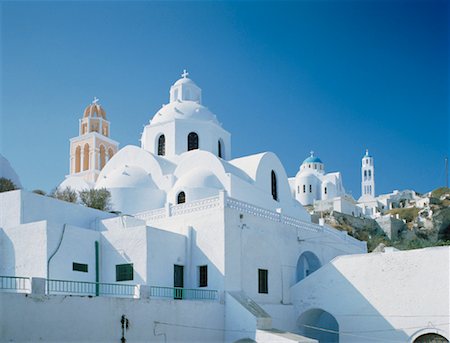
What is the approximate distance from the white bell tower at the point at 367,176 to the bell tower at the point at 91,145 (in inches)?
2016

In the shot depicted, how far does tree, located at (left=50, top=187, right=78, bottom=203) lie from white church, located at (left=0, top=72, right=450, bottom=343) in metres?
4.42

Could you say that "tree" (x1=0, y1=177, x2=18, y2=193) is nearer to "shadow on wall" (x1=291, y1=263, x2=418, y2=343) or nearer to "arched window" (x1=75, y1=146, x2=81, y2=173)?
"arched window" (x1=75, y1=146, x2=81, y2=173)

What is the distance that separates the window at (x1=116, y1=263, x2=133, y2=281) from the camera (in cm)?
1708

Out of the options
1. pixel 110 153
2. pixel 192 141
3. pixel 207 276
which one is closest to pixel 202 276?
pixel 207 276

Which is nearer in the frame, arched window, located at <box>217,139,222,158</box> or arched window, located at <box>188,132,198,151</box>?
arched window, located at <box>188,132,198,151</box>

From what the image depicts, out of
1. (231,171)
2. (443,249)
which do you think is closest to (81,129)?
(231,171)

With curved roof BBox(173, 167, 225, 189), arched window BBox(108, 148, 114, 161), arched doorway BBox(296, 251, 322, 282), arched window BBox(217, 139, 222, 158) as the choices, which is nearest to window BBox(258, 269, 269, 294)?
arched doorway BBox(296, 251, 322, 282)

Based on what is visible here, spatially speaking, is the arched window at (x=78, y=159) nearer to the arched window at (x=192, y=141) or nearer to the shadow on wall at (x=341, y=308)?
the arched window at (x=192, y=141)

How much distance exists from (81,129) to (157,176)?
12.2m

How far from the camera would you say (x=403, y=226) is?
4912 centimetres

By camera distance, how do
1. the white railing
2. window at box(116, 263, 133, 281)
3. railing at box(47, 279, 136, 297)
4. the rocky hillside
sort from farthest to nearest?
the rocky hillside → the white railing → window at box(116, 263, 133, 281) → railing at box(47, 279, 136, 297)

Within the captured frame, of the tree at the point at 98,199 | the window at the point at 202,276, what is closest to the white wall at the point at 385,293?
the window at the point at 202,276

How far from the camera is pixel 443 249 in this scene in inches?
661

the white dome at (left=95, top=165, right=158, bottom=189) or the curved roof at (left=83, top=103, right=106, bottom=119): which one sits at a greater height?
the curved roof at (left=83, top=103, right=106, bottom=119)
